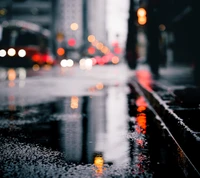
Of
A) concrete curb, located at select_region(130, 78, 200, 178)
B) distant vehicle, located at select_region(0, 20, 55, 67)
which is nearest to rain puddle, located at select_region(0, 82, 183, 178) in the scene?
concrete curb, located at select_region(130, 78, 200, 178)

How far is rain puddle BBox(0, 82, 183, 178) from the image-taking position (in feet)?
14.9

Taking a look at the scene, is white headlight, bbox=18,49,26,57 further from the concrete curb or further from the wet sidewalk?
the concrete curb

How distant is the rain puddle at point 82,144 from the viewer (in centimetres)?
453

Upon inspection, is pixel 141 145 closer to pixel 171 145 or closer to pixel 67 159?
pixel 171 145

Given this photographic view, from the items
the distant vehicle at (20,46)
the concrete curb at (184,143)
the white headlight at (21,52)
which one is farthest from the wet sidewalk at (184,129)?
the distant vehicle at (20,46)

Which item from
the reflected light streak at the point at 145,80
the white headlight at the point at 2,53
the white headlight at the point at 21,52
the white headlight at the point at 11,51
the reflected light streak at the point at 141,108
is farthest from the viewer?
the white headlight at the point at 2,53

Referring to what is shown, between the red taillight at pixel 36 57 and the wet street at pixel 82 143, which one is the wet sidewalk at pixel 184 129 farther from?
the red taillight at pixel 36 57

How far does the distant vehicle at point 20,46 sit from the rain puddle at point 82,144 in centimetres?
2850

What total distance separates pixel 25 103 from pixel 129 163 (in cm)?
730

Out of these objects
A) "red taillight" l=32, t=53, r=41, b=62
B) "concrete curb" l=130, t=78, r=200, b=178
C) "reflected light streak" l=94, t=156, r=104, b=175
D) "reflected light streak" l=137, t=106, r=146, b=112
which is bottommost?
"reflected light streak" l=137, t=106, r=146, b=112

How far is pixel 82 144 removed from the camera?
609cm

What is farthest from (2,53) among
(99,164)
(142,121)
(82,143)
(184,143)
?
(99,164)

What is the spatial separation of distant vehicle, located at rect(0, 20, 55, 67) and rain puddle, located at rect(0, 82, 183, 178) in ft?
93.5

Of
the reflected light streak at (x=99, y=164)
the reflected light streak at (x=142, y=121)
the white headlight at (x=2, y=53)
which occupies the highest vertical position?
the white headlight at (x=2, y=53)
